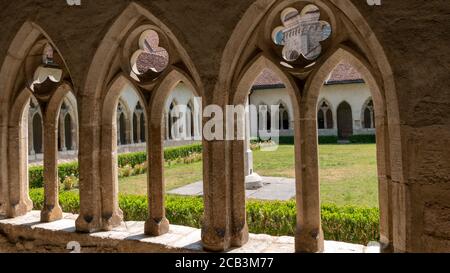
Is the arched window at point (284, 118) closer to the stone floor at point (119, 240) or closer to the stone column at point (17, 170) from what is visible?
the stone column at point (17, 170)

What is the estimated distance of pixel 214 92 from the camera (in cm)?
233

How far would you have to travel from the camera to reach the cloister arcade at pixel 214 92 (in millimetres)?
1917

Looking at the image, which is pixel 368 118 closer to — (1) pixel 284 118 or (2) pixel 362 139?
(2) pixel 362 139

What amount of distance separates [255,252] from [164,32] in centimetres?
163

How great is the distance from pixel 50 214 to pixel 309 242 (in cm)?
222

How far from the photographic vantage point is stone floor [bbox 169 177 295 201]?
7027mm

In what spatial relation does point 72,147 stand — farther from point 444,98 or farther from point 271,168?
point 444,98

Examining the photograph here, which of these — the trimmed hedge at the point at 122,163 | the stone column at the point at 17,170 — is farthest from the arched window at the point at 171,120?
the stone column at the point at 17,170

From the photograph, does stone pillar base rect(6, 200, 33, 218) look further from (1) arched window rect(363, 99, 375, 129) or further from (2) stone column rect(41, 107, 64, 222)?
(1) arched window rect(363, 99, 375, 129)

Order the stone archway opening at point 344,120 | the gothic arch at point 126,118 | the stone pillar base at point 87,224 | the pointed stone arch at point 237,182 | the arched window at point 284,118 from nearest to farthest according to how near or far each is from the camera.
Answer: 1. the pointed stone arch at point 237,182
2. the stone pillar base at point 87,224
3. the gothic arch at point 126,118
4. the arched window at point 284,118
5. the stone archway opening at point 344,120

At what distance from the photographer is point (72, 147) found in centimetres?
1633

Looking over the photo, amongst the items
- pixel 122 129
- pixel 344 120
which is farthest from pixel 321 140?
pixel 122 129

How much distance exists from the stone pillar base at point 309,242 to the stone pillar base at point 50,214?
212 cm
